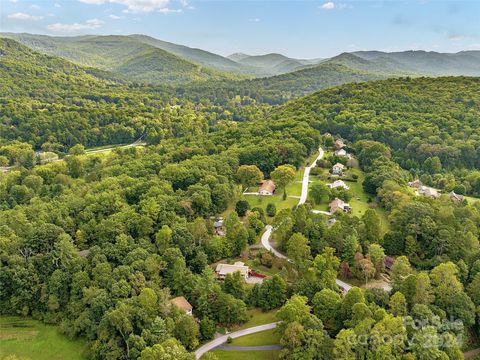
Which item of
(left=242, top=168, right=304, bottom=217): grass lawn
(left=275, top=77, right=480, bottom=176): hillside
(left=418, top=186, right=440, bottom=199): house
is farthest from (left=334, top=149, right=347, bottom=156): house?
(left=418, top=186, right=440, bottom=199): house

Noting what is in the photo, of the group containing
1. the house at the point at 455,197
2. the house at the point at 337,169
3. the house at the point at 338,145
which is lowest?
the house at the point at 455,197

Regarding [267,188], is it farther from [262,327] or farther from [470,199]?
[470,199]

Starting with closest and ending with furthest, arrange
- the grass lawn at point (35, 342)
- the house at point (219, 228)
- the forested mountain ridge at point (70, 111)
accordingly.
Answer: the grass lawn at point (35, 342) < the house at point (219, 228) < the forested mountain ridge at point (70, 111)

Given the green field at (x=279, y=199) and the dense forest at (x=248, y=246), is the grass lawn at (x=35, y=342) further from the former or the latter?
the green field at (x=279, y=199)

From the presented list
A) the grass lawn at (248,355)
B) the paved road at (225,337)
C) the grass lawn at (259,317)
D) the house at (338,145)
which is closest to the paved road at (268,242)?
the grass lawn at (259,317)

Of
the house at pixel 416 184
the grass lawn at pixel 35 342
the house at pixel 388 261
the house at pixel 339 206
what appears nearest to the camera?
the grass lawn at pixel 35 342

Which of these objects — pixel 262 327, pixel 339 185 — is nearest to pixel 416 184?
pixel 339 185
